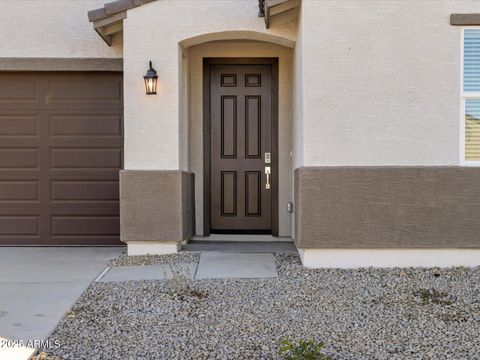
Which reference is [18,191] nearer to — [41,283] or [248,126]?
[41,283]

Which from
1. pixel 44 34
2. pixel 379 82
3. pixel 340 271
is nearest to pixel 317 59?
pixel 379 82

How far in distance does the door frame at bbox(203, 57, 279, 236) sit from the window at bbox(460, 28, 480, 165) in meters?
2.86

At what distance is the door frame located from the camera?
8.74m

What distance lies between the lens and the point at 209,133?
8781 millimetres

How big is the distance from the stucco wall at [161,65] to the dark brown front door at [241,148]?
1.42 meters

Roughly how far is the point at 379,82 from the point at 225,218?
3.32 meters

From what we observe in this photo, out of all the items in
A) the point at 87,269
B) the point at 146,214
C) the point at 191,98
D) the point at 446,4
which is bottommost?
the point at 87,269

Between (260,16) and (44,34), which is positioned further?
(44,34)

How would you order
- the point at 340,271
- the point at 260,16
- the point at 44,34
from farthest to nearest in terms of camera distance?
1. the point at 44,34
2. the point at 260,16
3. the point at 340,271

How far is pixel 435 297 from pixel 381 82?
8.19ft

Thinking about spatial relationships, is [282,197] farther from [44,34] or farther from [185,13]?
[44,34]

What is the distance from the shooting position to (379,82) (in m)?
6.67

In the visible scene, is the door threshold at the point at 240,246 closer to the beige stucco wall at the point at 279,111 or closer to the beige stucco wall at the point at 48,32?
the beige stucco wall at the point at 279,111

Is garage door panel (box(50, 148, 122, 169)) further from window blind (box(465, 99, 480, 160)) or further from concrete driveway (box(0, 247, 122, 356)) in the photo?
window blind (box(465, 99, 480, 160))
